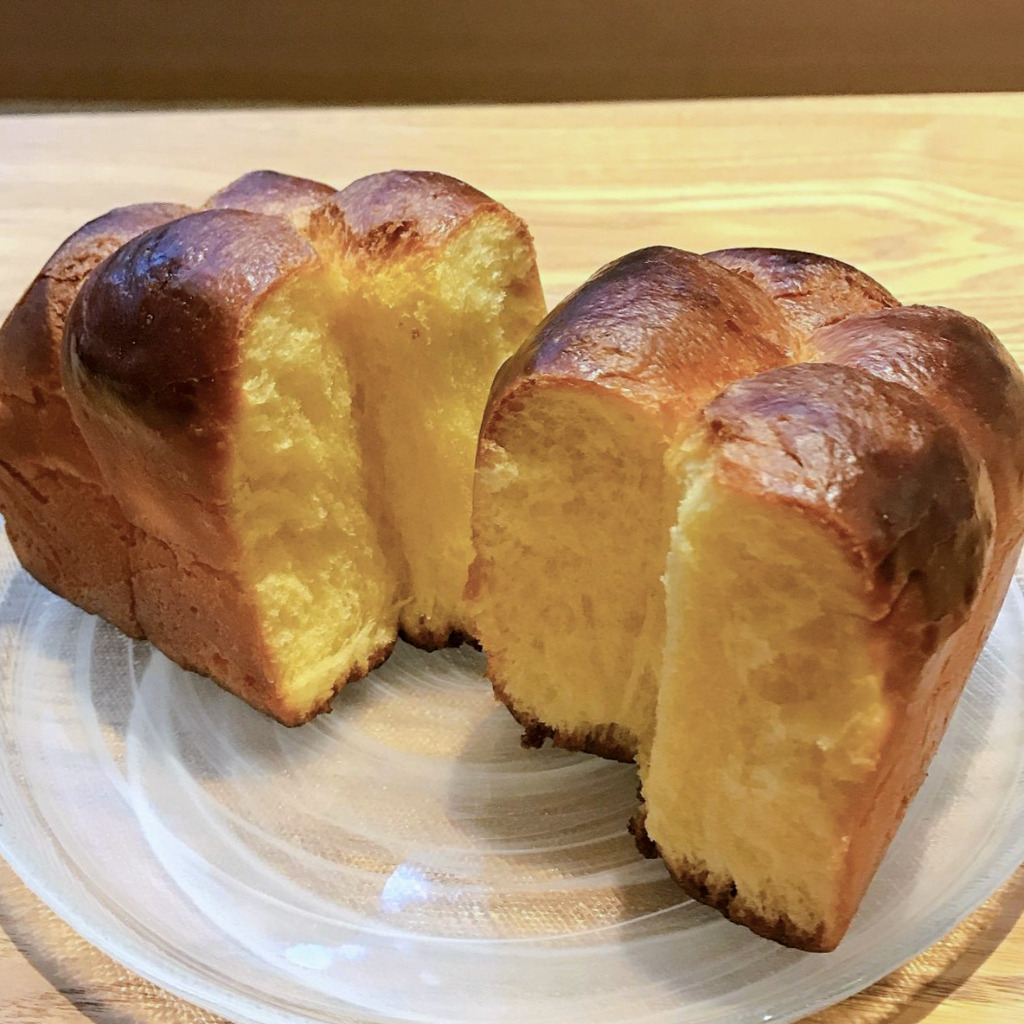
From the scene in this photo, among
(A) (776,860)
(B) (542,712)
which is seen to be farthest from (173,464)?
(A) (776,860)

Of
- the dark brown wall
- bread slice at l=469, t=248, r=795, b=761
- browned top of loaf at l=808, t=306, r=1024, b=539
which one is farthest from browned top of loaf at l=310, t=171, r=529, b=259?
the dark brown wall

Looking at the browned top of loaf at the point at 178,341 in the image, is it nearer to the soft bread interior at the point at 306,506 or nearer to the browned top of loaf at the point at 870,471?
the soft bread interior at the point at 306,506

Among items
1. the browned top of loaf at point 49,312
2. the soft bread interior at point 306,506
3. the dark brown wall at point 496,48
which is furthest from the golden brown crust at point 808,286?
the dark brown wall at point 496,48

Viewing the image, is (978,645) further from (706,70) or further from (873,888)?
(706,70)

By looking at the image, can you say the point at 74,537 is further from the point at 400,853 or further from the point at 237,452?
the point at 400,853

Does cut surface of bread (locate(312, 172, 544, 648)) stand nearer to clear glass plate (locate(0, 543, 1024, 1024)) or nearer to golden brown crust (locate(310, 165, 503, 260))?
golden brown crust (locate(310, 165, 503, 260))
